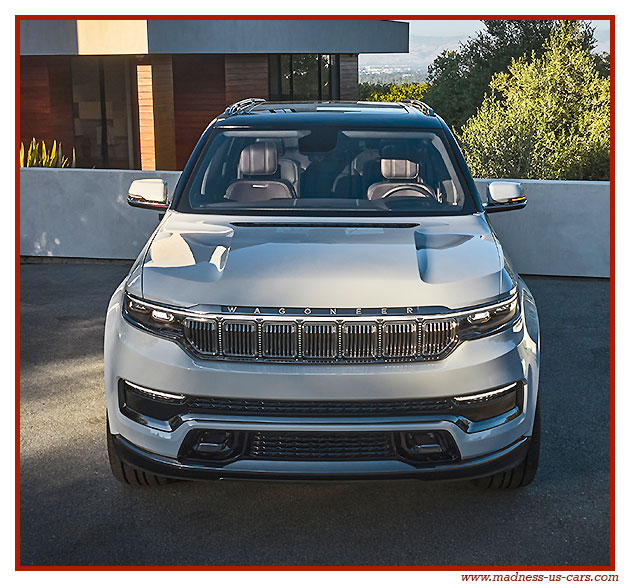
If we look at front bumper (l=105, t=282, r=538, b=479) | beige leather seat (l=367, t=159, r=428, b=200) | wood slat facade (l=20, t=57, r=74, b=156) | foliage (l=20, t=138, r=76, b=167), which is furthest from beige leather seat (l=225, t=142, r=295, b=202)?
wood slat facade (l=20, t=57, r=74, b=156)

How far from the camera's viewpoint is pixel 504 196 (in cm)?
555

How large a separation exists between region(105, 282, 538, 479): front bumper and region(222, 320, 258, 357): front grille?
63 mm

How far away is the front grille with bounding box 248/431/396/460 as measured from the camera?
387 centimetres

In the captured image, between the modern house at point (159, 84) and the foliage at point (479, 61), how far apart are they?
64.2ft

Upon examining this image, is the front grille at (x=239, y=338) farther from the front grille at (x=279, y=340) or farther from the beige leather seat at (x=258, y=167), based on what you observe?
the beige leather seat at (x=258, y=167)

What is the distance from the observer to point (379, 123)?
217 inches

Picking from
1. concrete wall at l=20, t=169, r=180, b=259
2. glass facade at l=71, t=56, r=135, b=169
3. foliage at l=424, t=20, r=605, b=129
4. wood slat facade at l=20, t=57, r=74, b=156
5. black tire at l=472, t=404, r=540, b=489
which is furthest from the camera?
foliage at l=424, t=20, r=605, b=129

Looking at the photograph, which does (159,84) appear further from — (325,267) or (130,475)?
(325,267)

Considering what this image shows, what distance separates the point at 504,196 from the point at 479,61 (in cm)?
4125

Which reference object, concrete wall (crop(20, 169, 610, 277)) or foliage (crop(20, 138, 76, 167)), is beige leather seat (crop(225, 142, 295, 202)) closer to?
concrete wall (crop(20, 169, 610, 277))

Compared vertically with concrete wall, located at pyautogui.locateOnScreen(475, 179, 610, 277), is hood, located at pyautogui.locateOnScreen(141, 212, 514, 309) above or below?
above

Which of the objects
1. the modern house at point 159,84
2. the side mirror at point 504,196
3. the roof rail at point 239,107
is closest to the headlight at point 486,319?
the side mirror at point 504,196

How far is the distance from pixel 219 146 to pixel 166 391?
2.12 meters

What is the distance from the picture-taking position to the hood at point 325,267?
3.90 meters
